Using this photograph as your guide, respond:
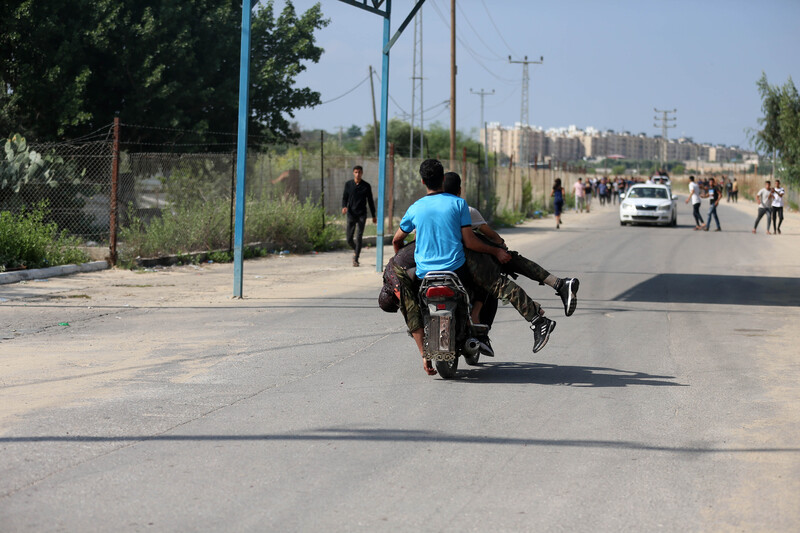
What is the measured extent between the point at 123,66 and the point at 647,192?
2176 cm

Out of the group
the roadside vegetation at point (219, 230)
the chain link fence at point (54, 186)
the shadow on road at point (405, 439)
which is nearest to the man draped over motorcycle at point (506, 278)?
the shadow on road at point (405, 439)

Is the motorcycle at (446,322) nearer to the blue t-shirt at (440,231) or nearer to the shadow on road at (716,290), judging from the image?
the blue t-shirt at (440,231)

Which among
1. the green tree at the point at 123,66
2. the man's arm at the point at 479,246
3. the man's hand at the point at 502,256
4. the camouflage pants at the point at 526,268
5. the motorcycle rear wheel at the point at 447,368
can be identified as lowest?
the motorcycle rear wheel at the point at 447,368

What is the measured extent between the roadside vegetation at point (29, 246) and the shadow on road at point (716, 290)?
8.60 m

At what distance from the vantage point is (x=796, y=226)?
36156 millimetres

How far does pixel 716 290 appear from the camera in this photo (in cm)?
1472

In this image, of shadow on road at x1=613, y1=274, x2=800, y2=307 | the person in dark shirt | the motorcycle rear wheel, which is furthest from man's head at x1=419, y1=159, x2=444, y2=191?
the person in dark shirt

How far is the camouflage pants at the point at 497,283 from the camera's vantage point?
291 inches

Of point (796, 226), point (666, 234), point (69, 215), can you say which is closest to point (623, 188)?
point (796, 226)

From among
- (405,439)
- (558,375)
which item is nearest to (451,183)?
(558,375)

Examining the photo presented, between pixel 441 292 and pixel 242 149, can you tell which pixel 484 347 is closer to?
pixel 441 292

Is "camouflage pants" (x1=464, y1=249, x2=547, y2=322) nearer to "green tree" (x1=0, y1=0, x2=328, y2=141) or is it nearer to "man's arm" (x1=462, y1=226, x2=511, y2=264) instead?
"man's arm" (x1=462, y1=226, x2=511, y2=264)

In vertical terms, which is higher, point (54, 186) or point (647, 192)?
point (647, 192)

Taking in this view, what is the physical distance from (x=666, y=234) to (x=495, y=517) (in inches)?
1074
